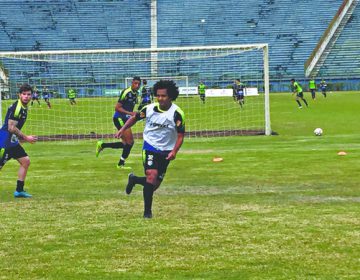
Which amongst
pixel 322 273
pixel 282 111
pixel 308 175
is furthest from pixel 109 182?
pixel 282 111

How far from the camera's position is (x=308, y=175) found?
15.0 metres

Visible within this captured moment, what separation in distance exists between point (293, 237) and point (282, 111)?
32344 millimetres

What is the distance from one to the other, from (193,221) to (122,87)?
37.7 meters

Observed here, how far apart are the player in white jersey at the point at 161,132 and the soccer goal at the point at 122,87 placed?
16.2 m

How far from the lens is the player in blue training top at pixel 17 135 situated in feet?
39.6

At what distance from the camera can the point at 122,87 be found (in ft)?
153

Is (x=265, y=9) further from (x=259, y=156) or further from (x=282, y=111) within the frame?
(x=259, y=156)

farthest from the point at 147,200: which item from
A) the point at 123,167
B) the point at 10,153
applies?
the point at 123,167

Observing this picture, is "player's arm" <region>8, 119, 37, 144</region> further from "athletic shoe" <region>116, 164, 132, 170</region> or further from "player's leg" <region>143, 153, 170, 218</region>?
"athletic shoe" <region>116, 164, 132, 170</region>

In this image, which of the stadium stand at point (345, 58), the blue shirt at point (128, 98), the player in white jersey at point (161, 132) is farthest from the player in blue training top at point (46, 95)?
the stadium stand at point (345, 58)

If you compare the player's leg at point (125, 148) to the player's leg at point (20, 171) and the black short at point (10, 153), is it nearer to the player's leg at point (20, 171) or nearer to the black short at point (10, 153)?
the player's leg at point (20, 171)

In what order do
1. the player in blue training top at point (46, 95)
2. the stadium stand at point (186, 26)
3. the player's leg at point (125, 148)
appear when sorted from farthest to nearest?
the stadium stand at point (186, 26)
the player in blue training top at point (46, 95)
the player's leg at point (125, 148)

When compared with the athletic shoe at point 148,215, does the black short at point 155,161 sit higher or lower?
higher

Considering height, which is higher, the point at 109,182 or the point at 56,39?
the point at 56,39
